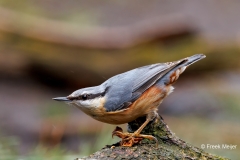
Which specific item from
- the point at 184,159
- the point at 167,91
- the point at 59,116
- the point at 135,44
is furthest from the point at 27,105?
the point at 184,159

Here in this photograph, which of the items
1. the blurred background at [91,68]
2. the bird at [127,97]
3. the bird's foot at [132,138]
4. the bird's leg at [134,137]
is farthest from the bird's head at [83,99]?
the blurred background at [91,68]

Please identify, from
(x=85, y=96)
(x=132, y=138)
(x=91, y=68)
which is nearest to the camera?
(x=132, y=138)

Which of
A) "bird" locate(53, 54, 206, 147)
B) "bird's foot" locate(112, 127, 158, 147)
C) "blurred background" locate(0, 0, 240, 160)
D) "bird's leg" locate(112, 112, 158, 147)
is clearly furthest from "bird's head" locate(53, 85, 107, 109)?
"blurred background" locate(0, 0, 240, 160)

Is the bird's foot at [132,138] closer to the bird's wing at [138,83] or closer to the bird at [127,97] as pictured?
the bird at [127,97]

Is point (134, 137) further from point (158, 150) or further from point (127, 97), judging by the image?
point (127, 97)

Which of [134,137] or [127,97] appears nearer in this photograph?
[134,137]

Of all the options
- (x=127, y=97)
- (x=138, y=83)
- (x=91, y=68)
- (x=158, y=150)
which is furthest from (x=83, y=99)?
(x=91, y=68)

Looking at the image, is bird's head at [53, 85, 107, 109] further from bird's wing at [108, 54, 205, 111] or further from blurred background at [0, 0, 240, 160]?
blurred background at [0, 0, 240, 160]
